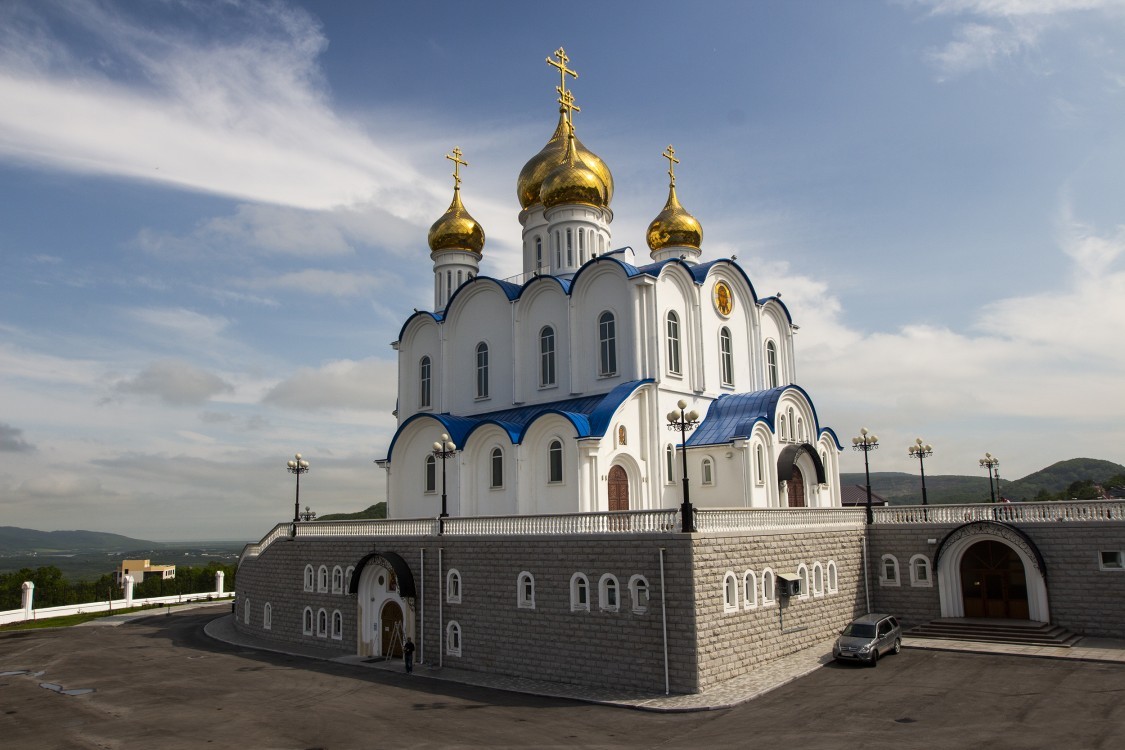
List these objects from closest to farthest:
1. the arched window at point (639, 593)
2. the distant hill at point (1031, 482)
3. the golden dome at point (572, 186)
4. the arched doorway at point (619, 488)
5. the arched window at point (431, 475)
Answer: the arched window at point (639, 593) → the arched doorway at point (619, 488) → the arched window at point (431, 475) → the golden dome at point (572, 186) → the distant hill at point (1031, 482)

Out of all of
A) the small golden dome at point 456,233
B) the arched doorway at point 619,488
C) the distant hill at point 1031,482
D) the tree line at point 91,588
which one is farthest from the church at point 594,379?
the distant hill at point 1031,482

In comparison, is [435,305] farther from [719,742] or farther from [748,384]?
[719,742]

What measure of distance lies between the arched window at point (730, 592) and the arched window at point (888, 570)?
7.26 meters

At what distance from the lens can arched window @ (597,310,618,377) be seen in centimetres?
2562

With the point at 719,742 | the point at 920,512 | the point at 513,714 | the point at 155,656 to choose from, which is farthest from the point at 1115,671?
the point at 155,656

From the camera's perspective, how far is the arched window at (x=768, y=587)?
59.0 ft

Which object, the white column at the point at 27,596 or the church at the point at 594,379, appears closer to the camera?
the church at the point at 594,379

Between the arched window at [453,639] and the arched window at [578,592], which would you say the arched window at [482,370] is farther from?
the arched window at [578,592]

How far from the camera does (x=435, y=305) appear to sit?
34.0 meters

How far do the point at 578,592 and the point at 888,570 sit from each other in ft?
31.9

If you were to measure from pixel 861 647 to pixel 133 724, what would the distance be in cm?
1444

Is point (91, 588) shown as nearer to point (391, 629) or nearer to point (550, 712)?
point (391, 629)

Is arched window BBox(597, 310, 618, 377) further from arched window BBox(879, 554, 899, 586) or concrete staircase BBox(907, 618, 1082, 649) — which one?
concrete staircase BBox(907, 618, 1082, 649)

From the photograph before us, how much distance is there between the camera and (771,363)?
30297mm
